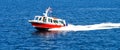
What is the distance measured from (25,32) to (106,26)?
61.7 ft

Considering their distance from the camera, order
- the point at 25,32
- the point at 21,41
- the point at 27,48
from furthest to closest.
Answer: the point at 25,32, the point at 21,41, the point at 27,48

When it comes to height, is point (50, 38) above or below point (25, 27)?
below

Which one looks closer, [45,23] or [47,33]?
[47,33]

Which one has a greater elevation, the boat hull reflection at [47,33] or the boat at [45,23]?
the boat at [45,23]

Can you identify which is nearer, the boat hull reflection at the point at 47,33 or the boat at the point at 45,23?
the boat hull reflection at the point at 47,33

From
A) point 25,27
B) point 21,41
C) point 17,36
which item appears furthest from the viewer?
point 25,27

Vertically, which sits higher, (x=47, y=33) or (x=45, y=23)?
A: (x=45, y=23)

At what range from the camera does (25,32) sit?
398 feet

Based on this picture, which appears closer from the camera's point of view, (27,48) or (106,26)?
(27,48)

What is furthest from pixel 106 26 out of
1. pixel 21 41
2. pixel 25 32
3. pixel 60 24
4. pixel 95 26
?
pixel 21 41

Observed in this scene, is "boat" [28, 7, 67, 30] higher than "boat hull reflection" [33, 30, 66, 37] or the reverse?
higher

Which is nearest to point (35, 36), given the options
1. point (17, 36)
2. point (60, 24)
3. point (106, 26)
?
point (17, 36)

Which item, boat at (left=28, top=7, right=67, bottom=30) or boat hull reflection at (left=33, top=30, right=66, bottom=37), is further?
boat at (left=28, top=7, right=67, bottom=30)

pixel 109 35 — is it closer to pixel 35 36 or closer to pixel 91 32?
pixel 91 32
